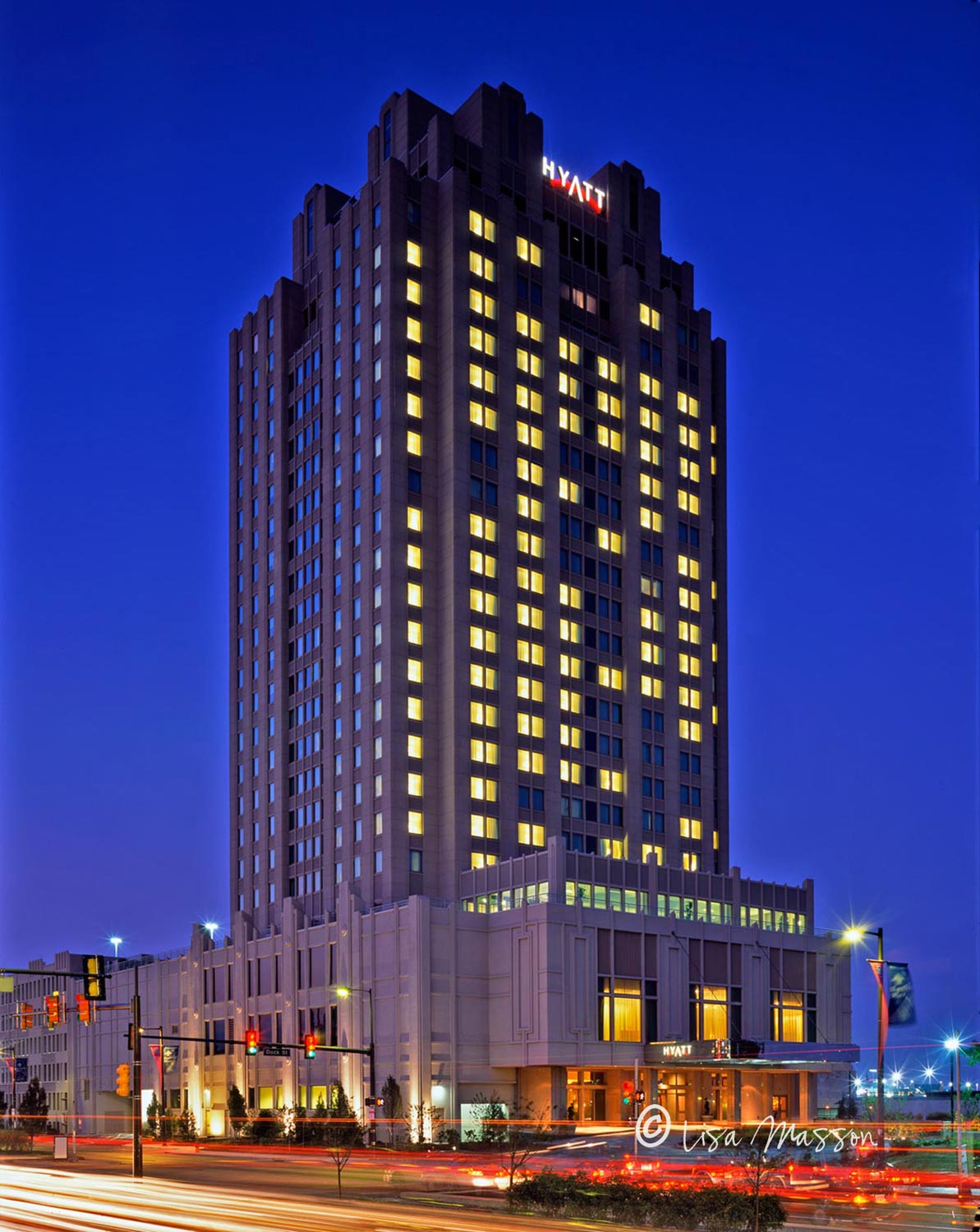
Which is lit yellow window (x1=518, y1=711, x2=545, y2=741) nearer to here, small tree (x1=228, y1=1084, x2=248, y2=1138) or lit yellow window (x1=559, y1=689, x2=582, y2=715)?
lit yellow window (x1=559, y1=689, x2=582, y2=715)

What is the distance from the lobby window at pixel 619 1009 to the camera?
323 ft

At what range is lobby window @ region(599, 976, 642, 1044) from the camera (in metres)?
98.4

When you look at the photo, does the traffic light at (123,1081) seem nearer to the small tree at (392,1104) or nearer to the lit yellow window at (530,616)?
the small tree at (392,1104)

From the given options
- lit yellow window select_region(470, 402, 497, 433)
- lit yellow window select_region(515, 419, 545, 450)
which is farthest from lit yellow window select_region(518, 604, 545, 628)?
lit yellow window select_region(470, 402, 497, 433)

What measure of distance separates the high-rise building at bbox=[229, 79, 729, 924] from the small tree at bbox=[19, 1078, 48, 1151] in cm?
3125

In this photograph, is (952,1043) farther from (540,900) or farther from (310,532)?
(310,532)

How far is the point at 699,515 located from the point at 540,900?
49853mm

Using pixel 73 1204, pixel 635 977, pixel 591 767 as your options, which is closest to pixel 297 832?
pixel 591 767

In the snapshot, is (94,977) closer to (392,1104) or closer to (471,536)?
(392,1104)

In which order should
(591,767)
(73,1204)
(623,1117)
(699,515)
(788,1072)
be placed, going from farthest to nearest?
(699,515), (591,767), (788,1072), (623,1117), (73,1204)

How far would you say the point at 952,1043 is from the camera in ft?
146

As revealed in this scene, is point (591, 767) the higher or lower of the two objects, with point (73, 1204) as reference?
higher

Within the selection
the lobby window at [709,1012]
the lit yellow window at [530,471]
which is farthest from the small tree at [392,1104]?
the lit yellow window at [530,471]

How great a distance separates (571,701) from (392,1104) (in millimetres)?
38141
